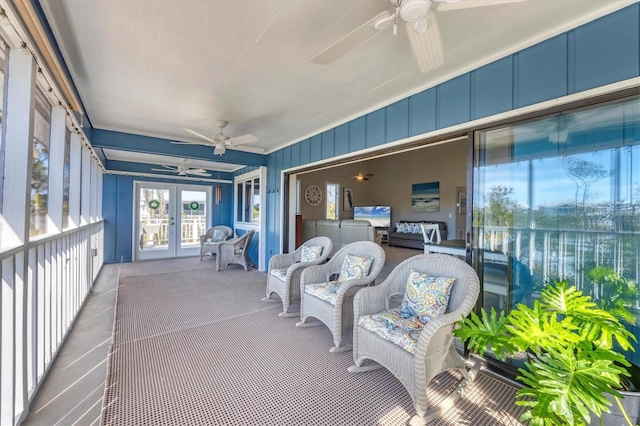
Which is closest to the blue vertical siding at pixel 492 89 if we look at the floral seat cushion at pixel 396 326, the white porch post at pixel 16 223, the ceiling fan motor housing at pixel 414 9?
the ceiling fan motor housing at pixel 414 9

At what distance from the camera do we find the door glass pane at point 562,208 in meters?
1.75

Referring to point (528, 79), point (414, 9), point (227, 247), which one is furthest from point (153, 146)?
point (528, 79)

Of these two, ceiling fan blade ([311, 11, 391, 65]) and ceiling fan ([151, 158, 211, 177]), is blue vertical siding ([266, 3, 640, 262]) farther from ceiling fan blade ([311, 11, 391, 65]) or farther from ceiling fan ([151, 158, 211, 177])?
ceiling fan ([151, 158, 211, 177])

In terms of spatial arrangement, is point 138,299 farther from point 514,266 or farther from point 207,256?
point 514,266

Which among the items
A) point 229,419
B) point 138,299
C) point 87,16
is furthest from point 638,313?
point 138,299

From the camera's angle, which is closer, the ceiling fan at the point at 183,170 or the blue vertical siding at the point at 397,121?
the blue vertical siding at the point at 397,121

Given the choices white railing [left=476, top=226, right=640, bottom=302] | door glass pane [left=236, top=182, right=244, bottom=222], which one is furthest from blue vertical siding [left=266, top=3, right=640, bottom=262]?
door glass pane [left=236, top=182, right=244, bottom=222]

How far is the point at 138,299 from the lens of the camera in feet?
13.1

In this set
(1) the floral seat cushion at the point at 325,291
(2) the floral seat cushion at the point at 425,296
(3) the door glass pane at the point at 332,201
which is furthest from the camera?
(3) the door glass pane at the point at 332,201

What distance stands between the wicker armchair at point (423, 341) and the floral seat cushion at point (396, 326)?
30 millimetres

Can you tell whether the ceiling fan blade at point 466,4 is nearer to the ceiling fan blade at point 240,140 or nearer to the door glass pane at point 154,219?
the ceiling fan blade at point 240,140

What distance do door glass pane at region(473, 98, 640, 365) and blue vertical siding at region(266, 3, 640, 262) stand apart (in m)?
0.20

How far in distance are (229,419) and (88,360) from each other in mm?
1537

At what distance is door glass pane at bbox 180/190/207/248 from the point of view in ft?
25.8
